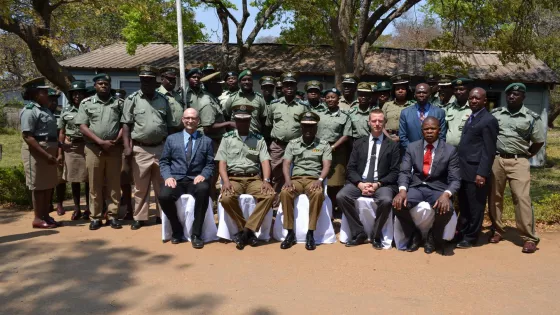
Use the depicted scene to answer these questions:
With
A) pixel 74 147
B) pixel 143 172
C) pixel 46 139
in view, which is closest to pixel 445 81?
pixel 143 172

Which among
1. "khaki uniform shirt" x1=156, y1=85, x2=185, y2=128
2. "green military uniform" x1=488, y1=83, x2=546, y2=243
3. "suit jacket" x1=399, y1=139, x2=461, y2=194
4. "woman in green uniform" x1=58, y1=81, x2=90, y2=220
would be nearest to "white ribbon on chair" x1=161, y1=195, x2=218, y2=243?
"khaki uniform shirt" x1=156, y1=85, x2=185, y2=128

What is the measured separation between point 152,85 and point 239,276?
2908mm

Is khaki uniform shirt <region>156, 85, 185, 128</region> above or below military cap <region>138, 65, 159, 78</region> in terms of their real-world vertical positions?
below

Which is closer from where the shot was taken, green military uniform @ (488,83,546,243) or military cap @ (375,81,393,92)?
green military uniform @ (488,83,546,243)

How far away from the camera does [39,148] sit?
6051mm

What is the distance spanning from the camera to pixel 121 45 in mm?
19156

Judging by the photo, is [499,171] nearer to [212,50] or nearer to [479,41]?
[479,41]

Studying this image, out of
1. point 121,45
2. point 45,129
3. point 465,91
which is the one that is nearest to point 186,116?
point 45,129

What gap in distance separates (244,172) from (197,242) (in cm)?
102

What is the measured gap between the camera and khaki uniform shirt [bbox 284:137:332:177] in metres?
6.03

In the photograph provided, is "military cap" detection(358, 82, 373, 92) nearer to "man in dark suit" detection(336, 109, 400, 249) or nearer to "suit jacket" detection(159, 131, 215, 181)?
"man in dark suit" detection(336, 109, 400, 249)

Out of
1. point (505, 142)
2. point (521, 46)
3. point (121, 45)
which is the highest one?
point (121, 45)

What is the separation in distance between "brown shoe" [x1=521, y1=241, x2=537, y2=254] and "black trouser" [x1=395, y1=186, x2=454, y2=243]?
3.00 feet

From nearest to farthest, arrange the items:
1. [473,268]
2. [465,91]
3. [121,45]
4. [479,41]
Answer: [473,268], [465,91], [479,41], [121,45]
